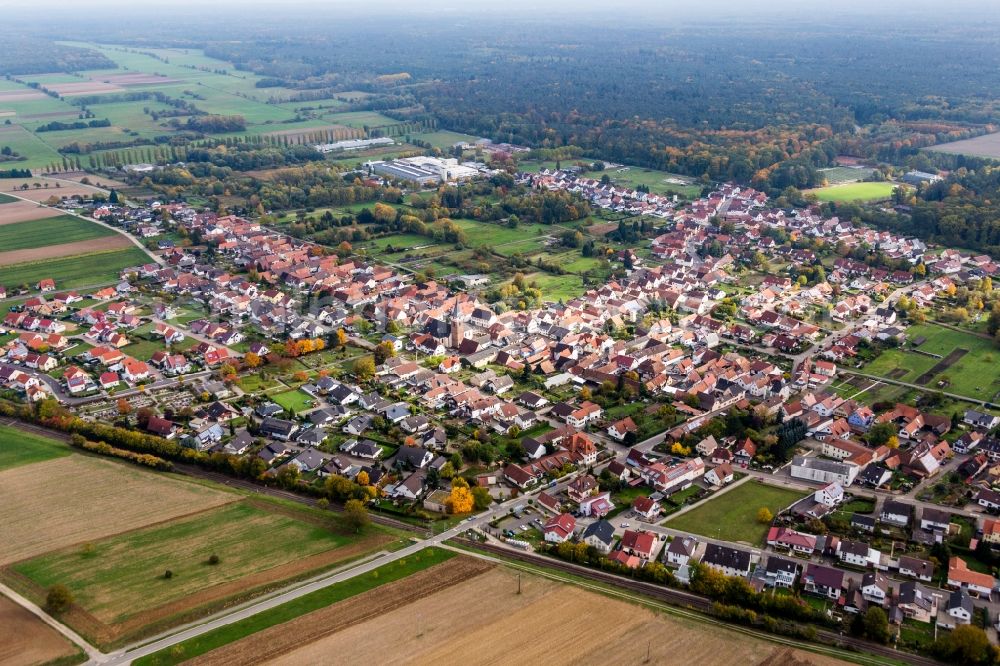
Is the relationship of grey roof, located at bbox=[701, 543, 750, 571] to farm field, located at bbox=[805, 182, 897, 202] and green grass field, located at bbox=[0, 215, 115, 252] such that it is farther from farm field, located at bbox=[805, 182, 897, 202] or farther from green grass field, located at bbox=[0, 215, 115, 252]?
farm field, located at bbox=[805, 182, 897, 202]

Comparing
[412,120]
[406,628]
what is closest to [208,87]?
[412,120]

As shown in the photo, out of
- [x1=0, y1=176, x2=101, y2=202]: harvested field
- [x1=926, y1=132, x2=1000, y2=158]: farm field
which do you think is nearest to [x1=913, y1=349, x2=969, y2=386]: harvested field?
[x1=926, y1=132, x2=1000, y2=158]: farm field

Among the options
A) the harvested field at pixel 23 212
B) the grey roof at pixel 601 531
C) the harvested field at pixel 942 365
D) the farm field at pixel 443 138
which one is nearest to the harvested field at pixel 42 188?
the harvested field at pixel 23 212

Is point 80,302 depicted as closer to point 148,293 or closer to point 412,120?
point 148,293

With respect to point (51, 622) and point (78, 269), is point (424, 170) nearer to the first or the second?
point (78, 269)

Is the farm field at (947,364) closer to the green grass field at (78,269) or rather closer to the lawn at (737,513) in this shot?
the lawn at (737,513)

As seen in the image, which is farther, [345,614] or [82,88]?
[82,88]

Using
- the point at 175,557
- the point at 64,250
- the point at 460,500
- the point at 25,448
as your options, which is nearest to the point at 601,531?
the point at 460,500

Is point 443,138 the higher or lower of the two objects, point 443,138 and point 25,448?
the higher
